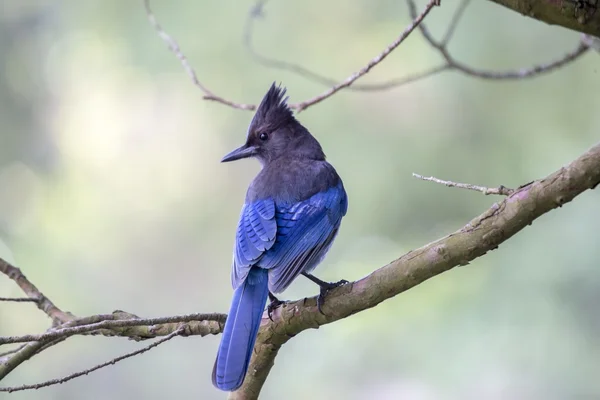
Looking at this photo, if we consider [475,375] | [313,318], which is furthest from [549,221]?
[313,318]

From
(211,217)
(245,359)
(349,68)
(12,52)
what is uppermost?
(12,52)

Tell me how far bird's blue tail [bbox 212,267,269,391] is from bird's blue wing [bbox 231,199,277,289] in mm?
115

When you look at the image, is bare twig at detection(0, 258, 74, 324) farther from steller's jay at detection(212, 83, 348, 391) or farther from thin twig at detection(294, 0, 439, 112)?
thin twig at detection(294, 0, 439, 112)

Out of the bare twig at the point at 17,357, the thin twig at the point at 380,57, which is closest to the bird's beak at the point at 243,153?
the thin twig at the point at 380,57

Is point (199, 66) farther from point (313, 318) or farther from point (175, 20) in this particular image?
point (313, 318)

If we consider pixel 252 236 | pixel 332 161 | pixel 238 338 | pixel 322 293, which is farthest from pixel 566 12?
pixel 332 161

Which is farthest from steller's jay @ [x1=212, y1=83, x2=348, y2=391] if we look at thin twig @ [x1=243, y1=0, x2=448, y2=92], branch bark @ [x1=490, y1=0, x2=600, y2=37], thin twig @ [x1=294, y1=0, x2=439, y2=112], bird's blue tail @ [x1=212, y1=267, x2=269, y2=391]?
branch bark @ [x1=490, y1=0, x2=600, y2=37]

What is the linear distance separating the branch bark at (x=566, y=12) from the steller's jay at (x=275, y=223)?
3.08 ft

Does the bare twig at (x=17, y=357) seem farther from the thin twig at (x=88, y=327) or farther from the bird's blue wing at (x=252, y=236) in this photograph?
the bird's blue wing at (x=252, y=236)

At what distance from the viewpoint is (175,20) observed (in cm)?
441

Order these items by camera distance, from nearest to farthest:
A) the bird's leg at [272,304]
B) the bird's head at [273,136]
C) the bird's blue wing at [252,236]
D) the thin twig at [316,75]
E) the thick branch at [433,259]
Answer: the thick branch at [433,259] → the bird's leg at [272,304] → the bird's blue wing at [252,236] → the thin twig at [316,75] → the bird's head at [273,136]

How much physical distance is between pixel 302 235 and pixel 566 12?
49.5 inches

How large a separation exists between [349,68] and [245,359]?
Answer: 7.75ft

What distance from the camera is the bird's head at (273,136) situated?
3.30 m
